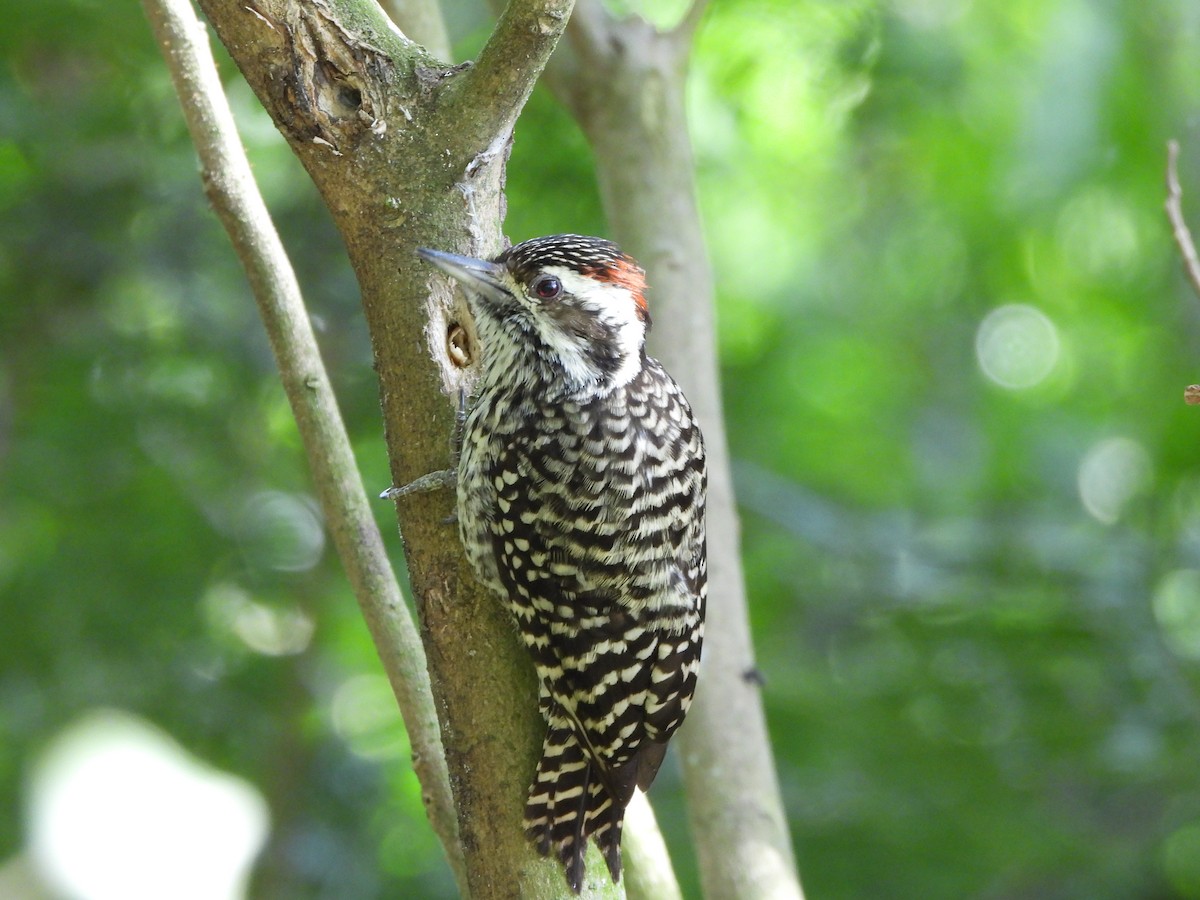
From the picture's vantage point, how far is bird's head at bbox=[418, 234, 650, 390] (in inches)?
123

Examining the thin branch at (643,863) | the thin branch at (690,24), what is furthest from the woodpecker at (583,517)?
the thin branch at (690,24)

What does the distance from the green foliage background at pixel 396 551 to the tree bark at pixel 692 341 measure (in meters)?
1.32

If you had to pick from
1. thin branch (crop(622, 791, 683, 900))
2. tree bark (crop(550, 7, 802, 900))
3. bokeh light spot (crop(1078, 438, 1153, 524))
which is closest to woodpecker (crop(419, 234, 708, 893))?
thin branch (crop(622, 791, 683, 900))

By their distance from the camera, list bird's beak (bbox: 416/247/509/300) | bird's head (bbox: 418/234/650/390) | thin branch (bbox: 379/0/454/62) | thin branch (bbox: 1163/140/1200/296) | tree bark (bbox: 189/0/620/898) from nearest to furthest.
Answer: thin branch (bbox: 1163/140/1200/296)
tree bark (bbox: 189/0/620/898)
bird's beak (bbox: 416/247/509/300)
bird's head (bbox: 418/234/650/390)
thin branch (bbox: 379/0/454/62)

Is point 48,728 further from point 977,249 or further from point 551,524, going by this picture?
point 977,249

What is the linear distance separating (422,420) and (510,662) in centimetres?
57

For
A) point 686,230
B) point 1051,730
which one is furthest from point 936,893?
point 686,230

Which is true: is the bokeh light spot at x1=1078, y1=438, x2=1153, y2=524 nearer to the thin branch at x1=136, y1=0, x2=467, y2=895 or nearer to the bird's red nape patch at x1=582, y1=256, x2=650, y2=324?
the bird's red nape patch at x1=582, y1=256, x2=650, y2=324

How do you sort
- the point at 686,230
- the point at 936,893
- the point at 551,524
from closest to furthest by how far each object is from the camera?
the point at 551,524 → the point at 686,230 → the point at 936,893

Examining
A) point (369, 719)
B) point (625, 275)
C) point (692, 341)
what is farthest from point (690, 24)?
point (369, 719)

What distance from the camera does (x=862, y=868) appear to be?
5.75 meters

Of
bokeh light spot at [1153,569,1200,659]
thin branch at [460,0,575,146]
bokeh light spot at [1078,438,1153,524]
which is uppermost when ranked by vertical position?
thin branch at [460,0,575,146]

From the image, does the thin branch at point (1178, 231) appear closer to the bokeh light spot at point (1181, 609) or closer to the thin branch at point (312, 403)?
the thin branch at point (312, 403)

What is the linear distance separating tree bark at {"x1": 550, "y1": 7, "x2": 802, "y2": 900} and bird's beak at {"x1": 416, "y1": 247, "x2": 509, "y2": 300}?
3.69 feet
